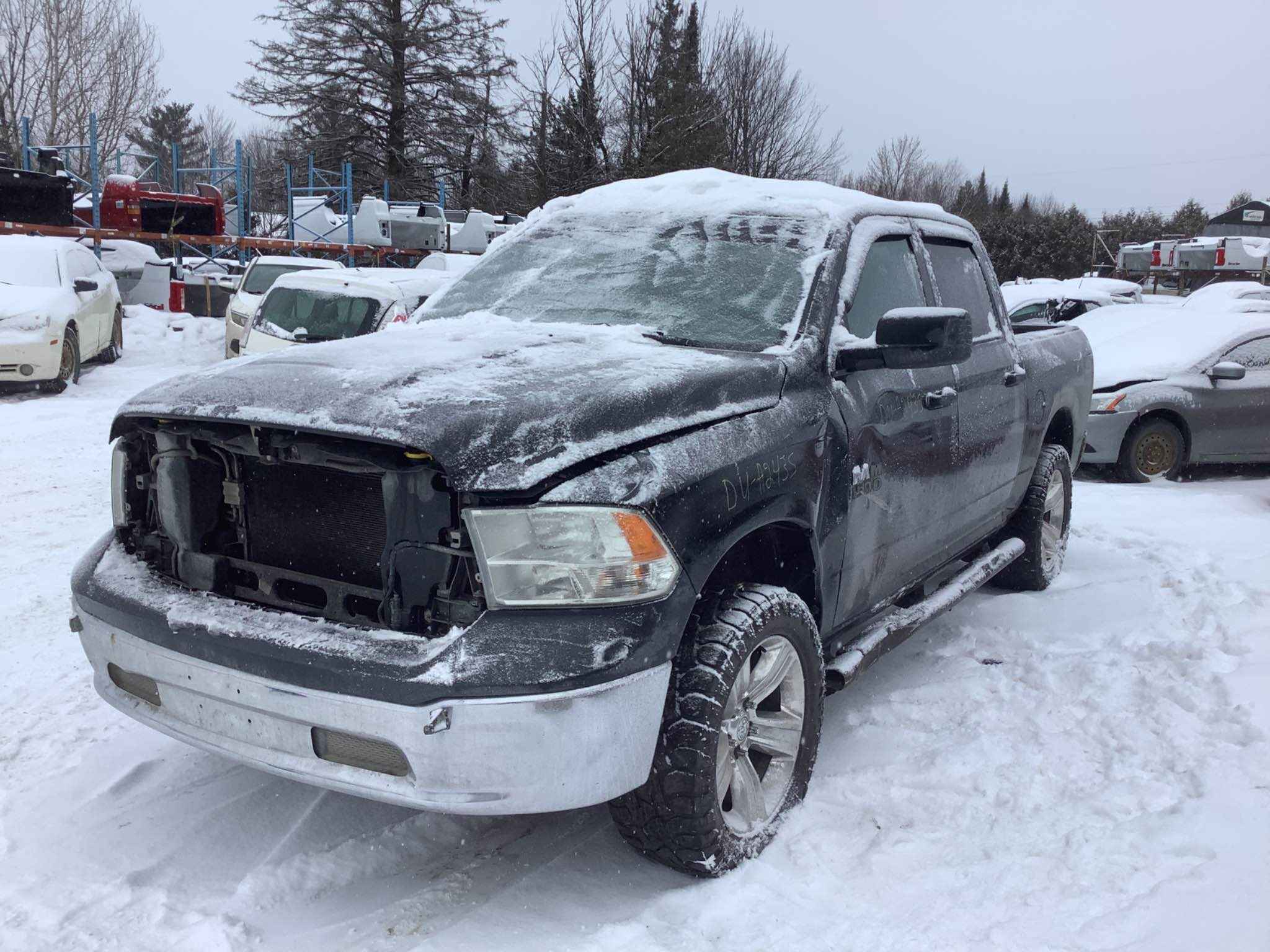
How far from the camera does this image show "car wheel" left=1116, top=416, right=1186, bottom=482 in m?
8.87

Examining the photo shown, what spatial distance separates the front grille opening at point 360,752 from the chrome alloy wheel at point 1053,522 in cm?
396

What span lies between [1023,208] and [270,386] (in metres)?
64.4

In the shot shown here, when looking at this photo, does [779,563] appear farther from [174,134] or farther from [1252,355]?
[174,134]

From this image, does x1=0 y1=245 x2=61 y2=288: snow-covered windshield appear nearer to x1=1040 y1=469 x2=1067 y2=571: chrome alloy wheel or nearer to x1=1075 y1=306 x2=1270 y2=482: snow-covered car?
x1=1040 y1=469 x2=1067 y2=571: chrome alloy wheel

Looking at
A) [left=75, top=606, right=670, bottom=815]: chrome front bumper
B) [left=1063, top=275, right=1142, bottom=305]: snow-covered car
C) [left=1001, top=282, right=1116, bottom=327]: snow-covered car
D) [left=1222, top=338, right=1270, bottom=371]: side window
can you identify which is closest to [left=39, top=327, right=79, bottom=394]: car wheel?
[left=75, top=606, right=670, bottom=815]: chrome front bumper

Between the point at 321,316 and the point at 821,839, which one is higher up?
the point at 321,316

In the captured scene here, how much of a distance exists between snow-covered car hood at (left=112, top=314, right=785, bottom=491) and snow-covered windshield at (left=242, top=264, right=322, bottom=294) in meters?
13.1

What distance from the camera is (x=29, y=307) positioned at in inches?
429

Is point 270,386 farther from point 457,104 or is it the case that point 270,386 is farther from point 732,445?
point 457,104

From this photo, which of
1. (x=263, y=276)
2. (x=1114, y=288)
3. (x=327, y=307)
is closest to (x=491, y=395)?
(x=327, y=307)

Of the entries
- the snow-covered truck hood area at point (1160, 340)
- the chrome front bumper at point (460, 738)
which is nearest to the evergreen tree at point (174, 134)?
the snow-covered truck hood area at point (1160, 340)

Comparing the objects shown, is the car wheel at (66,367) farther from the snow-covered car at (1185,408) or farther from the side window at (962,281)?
the snow-covered car at (1185,408)

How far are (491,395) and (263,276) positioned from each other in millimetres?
14313

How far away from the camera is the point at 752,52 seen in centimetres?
2595
